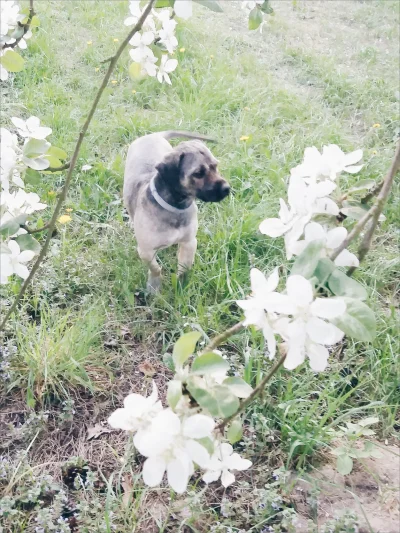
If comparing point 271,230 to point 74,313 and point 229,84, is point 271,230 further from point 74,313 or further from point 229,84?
point 229,84

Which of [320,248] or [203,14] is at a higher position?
[320,248]

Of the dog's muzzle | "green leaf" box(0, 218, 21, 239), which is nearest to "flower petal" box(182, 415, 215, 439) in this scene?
"green leaf" box(0, 218, 21, 239)

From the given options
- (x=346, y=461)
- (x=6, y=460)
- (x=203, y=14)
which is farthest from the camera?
(x=203, y=14)

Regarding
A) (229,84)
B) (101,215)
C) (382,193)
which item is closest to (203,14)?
(229,84)

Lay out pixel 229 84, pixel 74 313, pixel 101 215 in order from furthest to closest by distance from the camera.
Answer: pixel 229 84 < pixel 101 215 < pixel 74 313

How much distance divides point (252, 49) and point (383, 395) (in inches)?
136

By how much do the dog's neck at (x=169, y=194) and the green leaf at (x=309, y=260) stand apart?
4.97ft

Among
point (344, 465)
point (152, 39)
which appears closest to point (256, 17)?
point (152, 39)

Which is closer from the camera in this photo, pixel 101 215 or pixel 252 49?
pixel 101 215

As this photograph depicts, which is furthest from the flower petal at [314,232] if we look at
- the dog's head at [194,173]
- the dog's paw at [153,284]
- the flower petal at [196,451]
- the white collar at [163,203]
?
the dog's paw at [153,284]

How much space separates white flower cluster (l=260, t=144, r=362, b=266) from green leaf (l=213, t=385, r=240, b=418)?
215mm

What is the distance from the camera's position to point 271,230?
2.87 ft

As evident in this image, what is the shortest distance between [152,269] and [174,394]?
1646 millimetres

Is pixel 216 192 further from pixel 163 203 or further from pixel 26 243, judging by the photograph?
pixel 26 243
